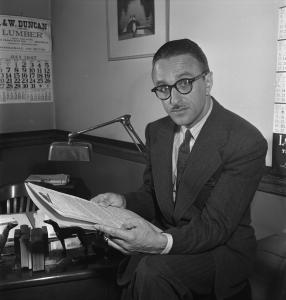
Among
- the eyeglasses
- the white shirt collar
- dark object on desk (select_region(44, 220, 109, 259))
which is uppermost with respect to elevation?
the eyeglasses

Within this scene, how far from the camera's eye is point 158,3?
7.16ft

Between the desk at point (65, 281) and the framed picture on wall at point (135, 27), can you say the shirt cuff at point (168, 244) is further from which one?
the framed picture on wall at point (135, 27)

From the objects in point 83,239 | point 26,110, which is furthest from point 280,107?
point 26,110

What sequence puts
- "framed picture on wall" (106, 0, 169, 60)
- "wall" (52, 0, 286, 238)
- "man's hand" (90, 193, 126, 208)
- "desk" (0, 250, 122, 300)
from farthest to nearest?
1. "framed picture on wall" (106, 0, 169, 60)
2. "wall" (52, 0, 286, 238)
3. "man's hand" (90, 193, 126, 208)
4. "desk" (0, 250, 122, 300)

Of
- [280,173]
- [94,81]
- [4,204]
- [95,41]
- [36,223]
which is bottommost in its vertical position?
[4,204]

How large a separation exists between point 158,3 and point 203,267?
157 cm

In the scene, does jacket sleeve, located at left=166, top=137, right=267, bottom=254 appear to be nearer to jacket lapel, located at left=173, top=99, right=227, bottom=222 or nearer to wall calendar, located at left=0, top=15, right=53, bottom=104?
jacket lapel, located at left=173, top=99, right=227, bottom=222

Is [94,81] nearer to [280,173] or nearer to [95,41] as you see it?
[95,41]

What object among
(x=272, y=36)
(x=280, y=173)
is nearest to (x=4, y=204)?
(x=280, y=173)

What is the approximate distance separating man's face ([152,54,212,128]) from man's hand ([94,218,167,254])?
463 mm

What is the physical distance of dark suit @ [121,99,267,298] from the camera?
1.22 m

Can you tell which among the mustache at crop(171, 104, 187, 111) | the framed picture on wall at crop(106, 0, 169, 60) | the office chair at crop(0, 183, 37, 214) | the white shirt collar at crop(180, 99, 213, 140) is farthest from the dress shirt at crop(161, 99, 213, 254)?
the office chair at crop(0, 183, 37, 214)

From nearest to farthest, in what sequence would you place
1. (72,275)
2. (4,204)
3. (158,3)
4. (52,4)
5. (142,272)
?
(142,272), (72,275), (158,3), (4,204), (52,4)

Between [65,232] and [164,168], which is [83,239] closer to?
[65,232]
